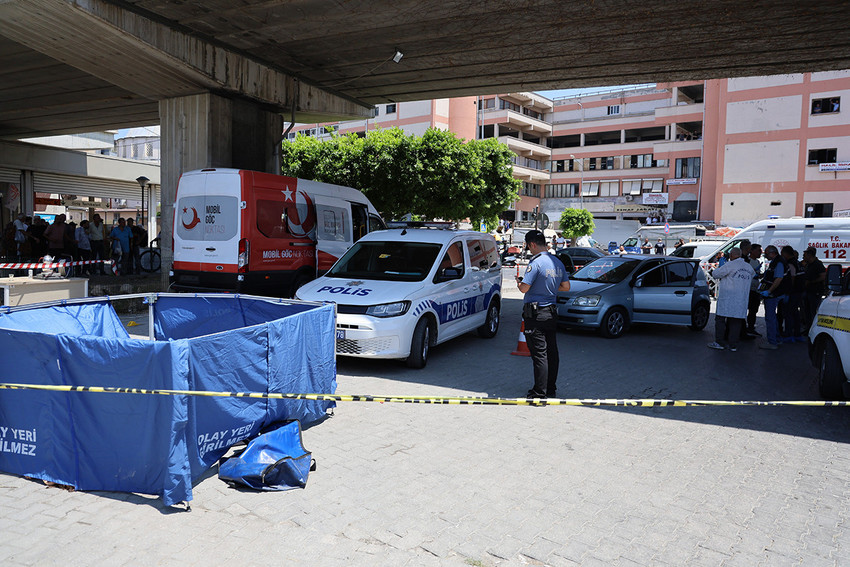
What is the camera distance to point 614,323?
36.8 feet

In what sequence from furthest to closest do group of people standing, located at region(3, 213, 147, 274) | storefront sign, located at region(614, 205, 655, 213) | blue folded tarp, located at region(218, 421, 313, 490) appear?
storefront sign, located at region(614, 205, 655, 213)
group of people standing, located at region(3, 213, 147, 274)
blue folded tarp, located at region(218, 421, 313, 490)

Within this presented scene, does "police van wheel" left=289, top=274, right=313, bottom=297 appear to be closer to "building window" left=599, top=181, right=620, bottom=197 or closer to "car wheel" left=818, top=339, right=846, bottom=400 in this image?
"car wheel" left=818, top=339, right=846, bottom=400

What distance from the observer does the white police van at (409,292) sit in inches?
303

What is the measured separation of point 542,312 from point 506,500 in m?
2.72

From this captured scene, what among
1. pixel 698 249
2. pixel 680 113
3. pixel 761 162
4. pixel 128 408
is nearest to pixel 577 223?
pixel 680 113

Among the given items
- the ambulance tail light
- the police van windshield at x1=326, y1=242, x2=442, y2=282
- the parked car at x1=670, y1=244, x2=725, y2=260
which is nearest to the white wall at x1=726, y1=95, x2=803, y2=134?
the parked car at x1=670, y1=244, x2=725, y2=260

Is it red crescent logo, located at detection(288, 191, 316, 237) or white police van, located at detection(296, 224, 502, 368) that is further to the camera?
red crescent logo, located at detection(288, 191, 316, 237)

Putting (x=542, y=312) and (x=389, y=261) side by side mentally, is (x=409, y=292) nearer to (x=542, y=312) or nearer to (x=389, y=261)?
(x=389, y=261)

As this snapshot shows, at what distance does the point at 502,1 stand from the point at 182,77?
715 centimetres

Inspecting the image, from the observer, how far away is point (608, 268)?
475 inches

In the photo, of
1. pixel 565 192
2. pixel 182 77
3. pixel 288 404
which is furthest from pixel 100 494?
pixel 565 192

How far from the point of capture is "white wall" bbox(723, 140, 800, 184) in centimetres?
3984

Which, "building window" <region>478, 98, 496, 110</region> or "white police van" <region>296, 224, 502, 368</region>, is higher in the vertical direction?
"building window" <region>478, 98, 496, 110</region>

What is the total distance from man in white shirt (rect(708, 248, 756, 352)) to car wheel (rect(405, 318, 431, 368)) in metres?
5.18
